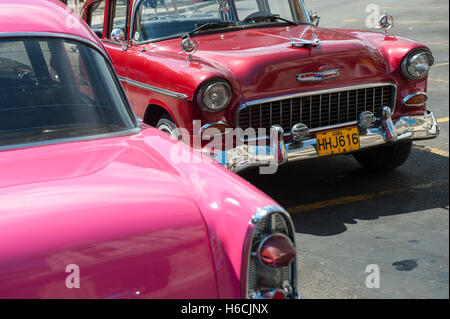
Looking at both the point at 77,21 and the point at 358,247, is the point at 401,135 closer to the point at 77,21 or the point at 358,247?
the point at 358,247

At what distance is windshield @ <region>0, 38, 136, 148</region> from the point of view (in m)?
2.75

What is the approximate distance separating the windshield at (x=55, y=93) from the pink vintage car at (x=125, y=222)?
11mm

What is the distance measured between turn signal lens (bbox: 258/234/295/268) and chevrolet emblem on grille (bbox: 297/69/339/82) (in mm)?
2885

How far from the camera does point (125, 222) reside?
1.94 meters

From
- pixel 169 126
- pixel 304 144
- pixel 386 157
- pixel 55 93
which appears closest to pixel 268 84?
pixel 304 144

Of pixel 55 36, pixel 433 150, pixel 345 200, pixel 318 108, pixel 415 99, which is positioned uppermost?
pixel 55 36

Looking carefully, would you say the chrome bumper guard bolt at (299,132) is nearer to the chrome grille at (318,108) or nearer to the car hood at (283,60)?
the chrome grille at (318,108)

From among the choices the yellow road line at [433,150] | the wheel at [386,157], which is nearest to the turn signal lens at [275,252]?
the wheel at [386,157]

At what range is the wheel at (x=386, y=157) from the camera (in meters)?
5.54

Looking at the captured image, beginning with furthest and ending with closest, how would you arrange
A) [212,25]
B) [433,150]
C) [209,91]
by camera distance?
[433,150], [212,25], [209,91]

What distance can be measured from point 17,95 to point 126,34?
3137 millimetres

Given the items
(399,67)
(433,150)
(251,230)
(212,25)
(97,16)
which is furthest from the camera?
(97,16)

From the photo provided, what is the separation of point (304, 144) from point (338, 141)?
0.90ft

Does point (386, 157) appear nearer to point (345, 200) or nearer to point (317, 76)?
point (345, 200)
